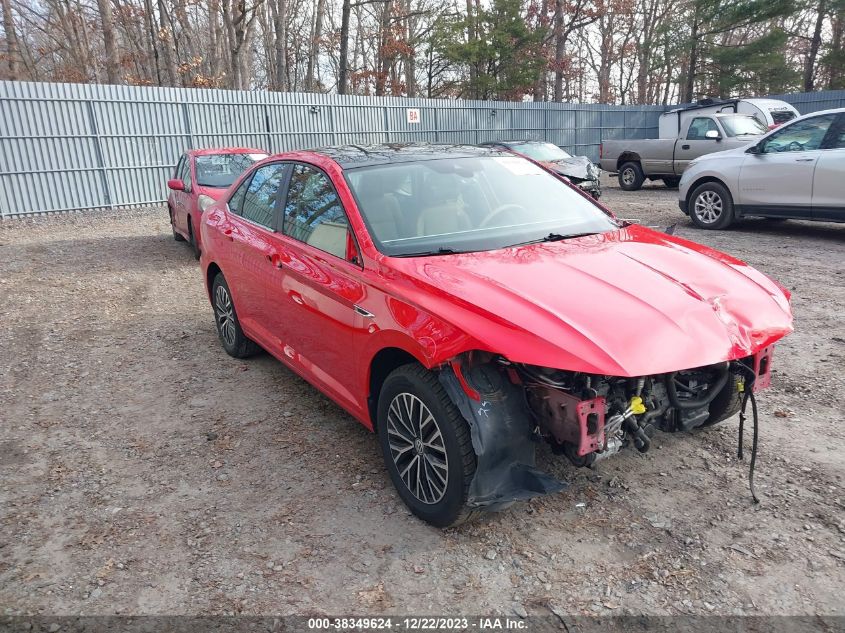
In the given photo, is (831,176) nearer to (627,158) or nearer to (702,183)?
(702,183)

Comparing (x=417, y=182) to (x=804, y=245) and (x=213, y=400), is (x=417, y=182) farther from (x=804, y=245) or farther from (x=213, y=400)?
(x=804, y=245)

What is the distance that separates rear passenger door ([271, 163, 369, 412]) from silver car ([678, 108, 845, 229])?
25.0ft

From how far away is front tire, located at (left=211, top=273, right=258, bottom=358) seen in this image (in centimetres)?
509

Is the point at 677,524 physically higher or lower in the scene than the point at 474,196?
lower

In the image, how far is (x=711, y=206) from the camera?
32.8ft

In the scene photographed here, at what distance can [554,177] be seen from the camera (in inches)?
169

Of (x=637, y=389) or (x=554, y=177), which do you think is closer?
(x=637, y=389)

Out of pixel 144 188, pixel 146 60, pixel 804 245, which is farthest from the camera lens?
pixel 146 60

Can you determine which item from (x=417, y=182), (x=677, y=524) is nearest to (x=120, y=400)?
(x=417, y=182)

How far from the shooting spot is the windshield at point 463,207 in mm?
3354

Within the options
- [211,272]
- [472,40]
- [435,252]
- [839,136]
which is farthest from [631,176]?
[472,40]

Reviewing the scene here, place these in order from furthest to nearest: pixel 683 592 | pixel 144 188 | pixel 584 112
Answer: pixel 584 112 → pixel 144 188 → pixel 683 592

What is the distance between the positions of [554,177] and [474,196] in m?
0.86

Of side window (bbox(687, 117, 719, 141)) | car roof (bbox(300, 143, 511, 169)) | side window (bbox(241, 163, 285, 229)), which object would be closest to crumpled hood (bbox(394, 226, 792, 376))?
car roof (bbox(300, 143, 511, 169))
